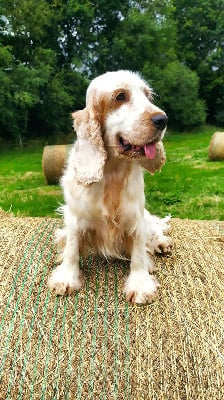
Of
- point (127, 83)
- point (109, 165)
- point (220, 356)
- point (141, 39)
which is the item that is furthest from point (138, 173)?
point (141, 39)

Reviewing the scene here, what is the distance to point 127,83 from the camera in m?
3.11

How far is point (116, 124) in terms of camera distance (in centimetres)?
312

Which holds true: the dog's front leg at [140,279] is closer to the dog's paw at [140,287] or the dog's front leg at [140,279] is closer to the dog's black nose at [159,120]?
the dog's paw at [140,287]

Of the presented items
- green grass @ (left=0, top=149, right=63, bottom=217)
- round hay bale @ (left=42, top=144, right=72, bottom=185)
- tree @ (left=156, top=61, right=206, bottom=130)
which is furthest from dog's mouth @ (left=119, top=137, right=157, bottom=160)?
tree @ (left=156, top=61, right=206, bottom=130)

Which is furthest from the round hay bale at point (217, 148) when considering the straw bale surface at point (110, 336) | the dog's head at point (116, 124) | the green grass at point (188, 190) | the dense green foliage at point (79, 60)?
the dense green foliage at point (79, 60)

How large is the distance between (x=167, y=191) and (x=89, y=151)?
6.47 m

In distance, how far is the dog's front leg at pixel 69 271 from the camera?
11.5 ft

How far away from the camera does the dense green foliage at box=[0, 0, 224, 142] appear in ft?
80.5

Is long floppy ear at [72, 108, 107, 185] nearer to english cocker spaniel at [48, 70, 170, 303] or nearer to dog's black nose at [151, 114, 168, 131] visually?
english cocker spaniel at [48, 70, 170, 303]

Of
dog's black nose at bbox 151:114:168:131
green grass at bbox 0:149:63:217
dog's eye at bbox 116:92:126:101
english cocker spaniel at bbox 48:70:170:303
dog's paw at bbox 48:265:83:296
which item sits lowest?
green grass at bbox 0:149:63:217

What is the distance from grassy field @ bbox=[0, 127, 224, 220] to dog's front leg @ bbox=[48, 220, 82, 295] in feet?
11.1

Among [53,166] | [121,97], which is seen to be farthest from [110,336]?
[53,166]

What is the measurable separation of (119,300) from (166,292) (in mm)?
372

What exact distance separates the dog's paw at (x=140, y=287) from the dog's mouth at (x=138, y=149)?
100 centimetres
